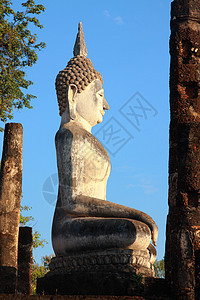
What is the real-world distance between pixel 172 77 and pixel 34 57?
376 inches

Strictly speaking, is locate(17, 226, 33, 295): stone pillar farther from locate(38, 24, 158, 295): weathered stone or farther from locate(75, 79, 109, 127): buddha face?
locate(75, 79, 109, 127): buddha face

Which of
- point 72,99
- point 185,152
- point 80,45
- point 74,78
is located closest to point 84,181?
point 72,99

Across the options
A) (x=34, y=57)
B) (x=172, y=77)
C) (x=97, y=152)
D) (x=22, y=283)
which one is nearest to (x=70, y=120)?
(x=97, y=152)

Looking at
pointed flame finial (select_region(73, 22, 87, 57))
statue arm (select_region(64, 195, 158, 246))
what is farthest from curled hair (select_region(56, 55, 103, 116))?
statue arm (select_region(64, 195, 158, 246))

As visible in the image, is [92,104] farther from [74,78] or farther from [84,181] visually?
[84,181]

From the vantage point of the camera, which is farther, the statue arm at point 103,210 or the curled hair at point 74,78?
the curled hair at point 74,78

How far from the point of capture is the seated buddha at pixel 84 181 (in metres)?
7.34

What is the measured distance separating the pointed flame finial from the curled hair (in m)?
0.32

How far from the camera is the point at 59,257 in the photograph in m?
7.88

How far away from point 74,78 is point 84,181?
1.87 metres

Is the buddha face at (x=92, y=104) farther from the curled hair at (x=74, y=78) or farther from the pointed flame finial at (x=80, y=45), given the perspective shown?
the pointed flame finial at (x=80, y=45)

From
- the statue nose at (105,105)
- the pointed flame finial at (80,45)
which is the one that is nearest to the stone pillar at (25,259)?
the statue nose at (105,105)

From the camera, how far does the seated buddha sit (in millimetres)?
7344

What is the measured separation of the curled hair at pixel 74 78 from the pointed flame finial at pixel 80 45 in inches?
12.7
